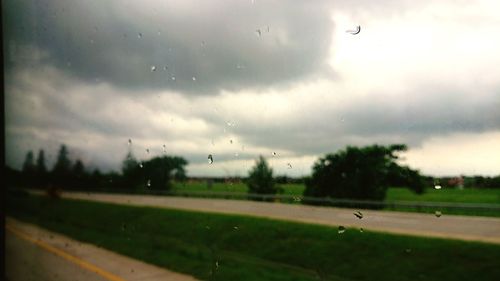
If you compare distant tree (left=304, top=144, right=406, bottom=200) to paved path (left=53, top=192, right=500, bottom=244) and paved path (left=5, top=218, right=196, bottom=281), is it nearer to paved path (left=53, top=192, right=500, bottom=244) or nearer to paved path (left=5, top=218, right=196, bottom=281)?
paved path (left=53, top=192, right=500, bottom=244)

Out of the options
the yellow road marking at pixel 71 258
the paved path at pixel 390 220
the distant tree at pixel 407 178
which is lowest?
the yellow road marking at pixel 71 258

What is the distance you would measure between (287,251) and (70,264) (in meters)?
4.80

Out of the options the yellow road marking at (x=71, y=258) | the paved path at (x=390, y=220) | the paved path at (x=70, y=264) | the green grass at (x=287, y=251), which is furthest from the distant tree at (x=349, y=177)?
the yellow road marking at (x=71, y=258)

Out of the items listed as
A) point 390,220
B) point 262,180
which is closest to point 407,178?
point 262,180

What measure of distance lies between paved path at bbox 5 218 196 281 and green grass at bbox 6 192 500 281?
456 millimetres

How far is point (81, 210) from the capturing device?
23578 millimetres

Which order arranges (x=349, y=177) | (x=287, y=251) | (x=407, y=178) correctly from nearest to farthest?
(x=407, y=178) → (x=349, y=177) → (x=287, y=251)

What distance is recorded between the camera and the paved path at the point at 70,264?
26.6 feet

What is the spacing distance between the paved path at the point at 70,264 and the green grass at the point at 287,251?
46 centimetres

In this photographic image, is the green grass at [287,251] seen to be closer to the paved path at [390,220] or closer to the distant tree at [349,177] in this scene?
the paved path at [390,220]

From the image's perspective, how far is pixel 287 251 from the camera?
11.1 m

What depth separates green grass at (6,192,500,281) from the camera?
335 inches

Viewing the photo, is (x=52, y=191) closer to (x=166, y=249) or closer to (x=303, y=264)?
(x=166, y=249)

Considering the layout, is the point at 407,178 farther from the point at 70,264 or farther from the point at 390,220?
the point at 70,264
